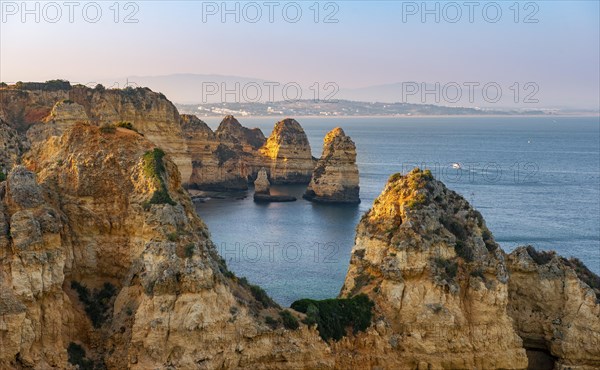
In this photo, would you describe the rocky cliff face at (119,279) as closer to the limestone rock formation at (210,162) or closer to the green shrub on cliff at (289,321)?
the green shrub on cliff at (289,321)

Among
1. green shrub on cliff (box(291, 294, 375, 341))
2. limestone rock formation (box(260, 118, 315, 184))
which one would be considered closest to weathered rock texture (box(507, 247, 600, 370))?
green shrub on cliff (box(291, 294, 375, 341))

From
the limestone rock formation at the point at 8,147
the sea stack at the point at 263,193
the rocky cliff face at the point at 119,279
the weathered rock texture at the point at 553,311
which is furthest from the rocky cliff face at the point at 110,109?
the weathered rock texture at the point at 553,311

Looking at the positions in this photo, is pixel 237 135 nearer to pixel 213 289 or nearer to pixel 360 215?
pixel 360 215

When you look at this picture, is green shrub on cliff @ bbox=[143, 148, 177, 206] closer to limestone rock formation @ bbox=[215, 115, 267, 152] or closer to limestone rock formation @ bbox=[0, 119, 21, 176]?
limestone rock formation @ bbox=[0, 119, 21, 176]

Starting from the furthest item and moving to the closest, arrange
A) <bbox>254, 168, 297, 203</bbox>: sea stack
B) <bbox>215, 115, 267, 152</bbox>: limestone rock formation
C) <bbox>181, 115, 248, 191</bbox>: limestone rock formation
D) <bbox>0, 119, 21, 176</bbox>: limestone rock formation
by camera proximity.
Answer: <bbox>215, 115, 267, 152</bbox>: limestone rock formation < <bbox>181, 115, 248, 191</bbox>: limestone rock formation < <bbox>254, 168, 297, 203</bbox>: sea stack < <bbox>0, 119, 21, 176</bbox>: limestone rock formation

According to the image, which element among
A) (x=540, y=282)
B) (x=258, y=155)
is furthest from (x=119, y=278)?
(x=258, y=155)

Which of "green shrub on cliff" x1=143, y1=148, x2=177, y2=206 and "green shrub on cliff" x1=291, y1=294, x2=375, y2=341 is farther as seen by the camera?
"green shrub on cliff" x1=291, y1=294, x2=375, y2=341
